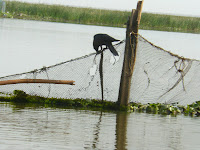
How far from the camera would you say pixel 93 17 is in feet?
158

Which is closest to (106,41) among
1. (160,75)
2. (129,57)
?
(129,57)

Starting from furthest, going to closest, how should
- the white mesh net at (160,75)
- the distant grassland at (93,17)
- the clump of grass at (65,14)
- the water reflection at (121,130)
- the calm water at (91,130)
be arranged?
the clump of grass at (65,14)
the distant grassland at (93,17)
the white mesh net at (160,75)
the water reflection at (121,130)
the calm water at (91,130)

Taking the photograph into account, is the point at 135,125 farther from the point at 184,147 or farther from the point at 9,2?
the point at 9,2

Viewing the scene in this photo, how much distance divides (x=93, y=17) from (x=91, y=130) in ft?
129

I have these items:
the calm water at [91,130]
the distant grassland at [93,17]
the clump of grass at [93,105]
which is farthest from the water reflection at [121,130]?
the distant grassland at [93,17]

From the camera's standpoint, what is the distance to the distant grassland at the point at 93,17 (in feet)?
156

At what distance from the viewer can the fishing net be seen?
A: 11070 millimetres

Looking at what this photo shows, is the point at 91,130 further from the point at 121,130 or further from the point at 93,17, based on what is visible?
the point at 93,17

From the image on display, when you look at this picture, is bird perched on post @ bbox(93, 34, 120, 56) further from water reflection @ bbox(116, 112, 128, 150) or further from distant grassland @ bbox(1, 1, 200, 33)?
distant grassland @ bbox(1, 1, 200, 33)

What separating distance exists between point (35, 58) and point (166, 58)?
10.9 metres

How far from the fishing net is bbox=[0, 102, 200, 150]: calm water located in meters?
0.41

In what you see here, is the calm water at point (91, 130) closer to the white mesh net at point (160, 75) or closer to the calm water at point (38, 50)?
the white mesh net at point (160, 75)

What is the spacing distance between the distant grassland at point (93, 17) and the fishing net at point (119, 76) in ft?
117

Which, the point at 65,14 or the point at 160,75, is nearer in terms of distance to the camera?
the point at 160,75
